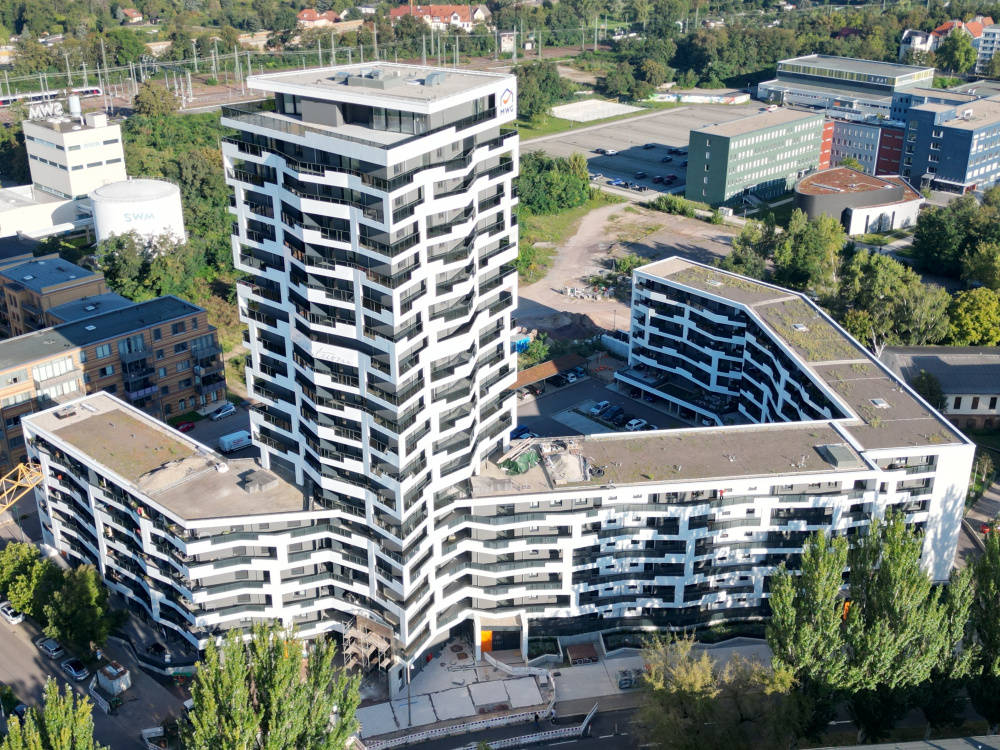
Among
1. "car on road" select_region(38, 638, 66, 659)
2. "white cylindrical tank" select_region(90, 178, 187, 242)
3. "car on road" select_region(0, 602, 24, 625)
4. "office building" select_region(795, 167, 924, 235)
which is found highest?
"white cylindrical tank" select_region(90, 178, 187, 242)

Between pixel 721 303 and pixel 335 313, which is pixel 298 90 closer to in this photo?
pixel 335 313

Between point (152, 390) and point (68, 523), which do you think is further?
point (152, 390)

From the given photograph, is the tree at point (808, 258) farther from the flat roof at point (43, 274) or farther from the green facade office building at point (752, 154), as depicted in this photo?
the flat roof at point (43, 274)

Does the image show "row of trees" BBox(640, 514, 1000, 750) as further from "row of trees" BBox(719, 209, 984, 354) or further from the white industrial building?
"row of trees" BBox(719, 209, 984, 354)

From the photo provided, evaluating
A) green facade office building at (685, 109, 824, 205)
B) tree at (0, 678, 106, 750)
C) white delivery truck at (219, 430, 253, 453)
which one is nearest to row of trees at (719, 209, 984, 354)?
green facade office building at (685, 109, 824, 205)

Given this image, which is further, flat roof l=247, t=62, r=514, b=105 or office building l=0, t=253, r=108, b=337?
office building l=0, t=253, r=108, b=337

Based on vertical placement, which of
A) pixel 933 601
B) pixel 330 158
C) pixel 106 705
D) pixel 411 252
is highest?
pixel 330 158

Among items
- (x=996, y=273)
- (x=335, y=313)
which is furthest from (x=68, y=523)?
(x=996, y=273)
